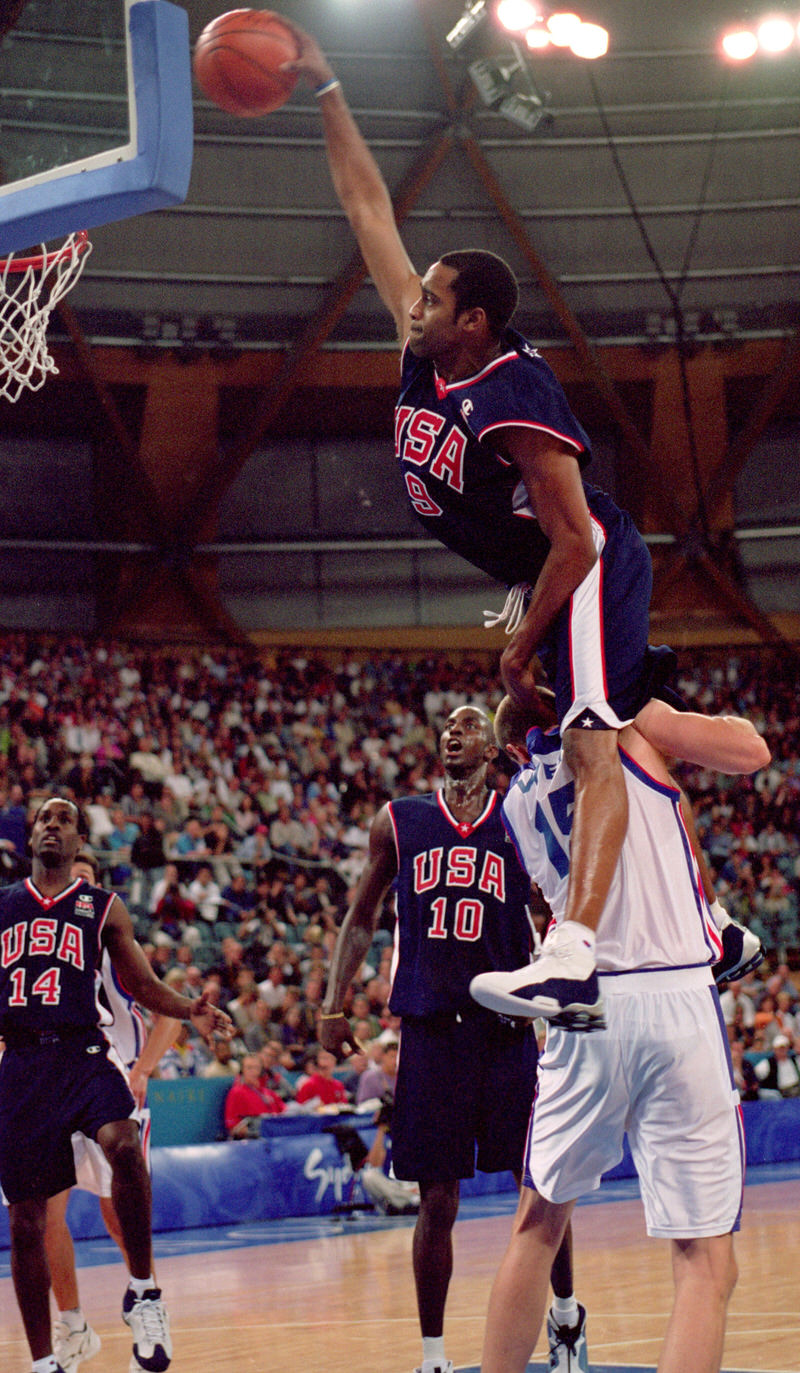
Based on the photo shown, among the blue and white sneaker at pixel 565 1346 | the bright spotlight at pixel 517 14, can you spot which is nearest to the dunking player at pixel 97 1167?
the blue and white sneaker at pixel 565 1346

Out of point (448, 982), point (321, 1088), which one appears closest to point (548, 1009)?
point (448, 982)

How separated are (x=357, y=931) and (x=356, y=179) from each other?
2901 millimetres

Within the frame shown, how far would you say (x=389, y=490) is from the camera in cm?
2566

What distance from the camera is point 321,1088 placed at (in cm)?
1322

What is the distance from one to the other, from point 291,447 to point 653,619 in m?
6.58

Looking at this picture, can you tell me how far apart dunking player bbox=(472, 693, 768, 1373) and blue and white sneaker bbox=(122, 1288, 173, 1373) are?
8.71ft

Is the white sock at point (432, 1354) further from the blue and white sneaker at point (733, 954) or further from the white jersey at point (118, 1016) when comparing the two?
the blue and white sneaker at point (733, 954)

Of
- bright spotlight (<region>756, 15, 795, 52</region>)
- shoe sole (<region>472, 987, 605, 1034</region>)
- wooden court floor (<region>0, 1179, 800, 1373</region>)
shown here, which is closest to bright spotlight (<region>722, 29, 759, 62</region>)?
bright spotlight (<region>756, 15, 795, 52</region>)

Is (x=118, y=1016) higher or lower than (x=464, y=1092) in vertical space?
higher

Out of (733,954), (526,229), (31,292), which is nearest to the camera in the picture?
(733,954)

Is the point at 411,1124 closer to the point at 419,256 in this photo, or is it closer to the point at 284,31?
the point at 284,31

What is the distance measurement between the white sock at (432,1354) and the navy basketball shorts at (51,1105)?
1.58 metres

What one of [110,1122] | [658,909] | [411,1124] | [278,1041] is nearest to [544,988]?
[658,909]

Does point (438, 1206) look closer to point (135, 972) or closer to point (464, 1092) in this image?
point (464, 1092)
